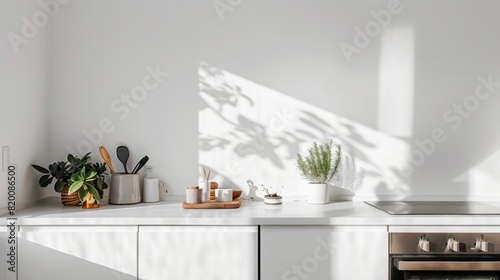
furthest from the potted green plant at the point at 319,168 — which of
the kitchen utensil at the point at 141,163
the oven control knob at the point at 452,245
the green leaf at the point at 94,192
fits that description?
the green leaf at the point at 94,192

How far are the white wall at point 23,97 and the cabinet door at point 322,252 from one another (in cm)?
137

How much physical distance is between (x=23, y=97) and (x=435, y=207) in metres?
2.35

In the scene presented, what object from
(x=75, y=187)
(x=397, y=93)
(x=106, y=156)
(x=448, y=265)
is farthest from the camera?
(x=397, y=93)

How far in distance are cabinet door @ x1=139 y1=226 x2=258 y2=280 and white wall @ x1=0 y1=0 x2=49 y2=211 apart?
808 millimetres

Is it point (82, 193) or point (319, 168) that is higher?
point (319, 168)

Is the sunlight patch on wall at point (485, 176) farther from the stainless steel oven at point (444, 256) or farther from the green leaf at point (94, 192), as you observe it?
the green leaf at point (94, 192)

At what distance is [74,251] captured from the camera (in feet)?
6.75

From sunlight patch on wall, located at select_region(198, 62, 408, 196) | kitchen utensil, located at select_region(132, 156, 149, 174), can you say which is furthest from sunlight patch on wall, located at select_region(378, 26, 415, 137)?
kitchen utensil, located at select_region(132, 156, 149, 174)

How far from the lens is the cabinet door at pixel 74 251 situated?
6.73ft

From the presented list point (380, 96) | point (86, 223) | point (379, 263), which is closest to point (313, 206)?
point (379, 263)

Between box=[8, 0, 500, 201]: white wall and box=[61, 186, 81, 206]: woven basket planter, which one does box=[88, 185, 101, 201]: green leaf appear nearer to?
box=[61, 186, 81, 206]: woven basket planter

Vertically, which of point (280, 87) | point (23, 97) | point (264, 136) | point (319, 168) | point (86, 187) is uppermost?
point (280, 87)

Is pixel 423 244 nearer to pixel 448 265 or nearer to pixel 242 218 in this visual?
pixel 448 265

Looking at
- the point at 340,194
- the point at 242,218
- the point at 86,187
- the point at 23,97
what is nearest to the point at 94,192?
the point at 86,187
